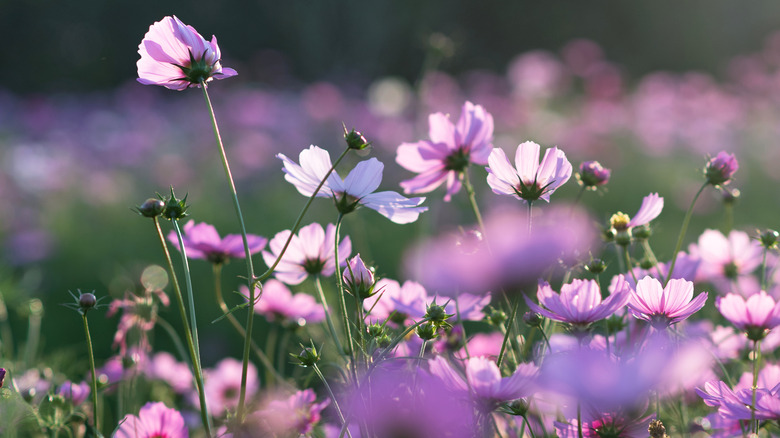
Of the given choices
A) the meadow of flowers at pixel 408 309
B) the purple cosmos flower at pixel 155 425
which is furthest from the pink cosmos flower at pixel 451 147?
the purple cosmos flower at pixel 155 425

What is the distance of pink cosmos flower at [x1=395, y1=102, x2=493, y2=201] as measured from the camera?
29.3 inches

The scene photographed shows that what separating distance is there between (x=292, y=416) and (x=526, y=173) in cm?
31

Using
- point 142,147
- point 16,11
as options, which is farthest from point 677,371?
point 16,11

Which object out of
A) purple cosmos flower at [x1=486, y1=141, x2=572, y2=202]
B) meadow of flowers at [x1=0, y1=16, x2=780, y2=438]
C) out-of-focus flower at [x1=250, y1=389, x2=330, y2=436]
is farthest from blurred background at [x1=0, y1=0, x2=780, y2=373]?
purple cosmos flower at [x1=486, y1=141, x2=572, y2=202]

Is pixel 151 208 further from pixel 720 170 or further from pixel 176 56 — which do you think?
pixel 720 170

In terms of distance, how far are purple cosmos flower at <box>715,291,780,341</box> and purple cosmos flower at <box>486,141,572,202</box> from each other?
7.6 inches

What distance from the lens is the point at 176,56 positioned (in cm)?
63

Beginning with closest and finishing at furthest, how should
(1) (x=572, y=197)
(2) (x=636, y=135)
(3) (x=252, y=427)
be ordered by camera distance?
1. (3) (x=252, y=427)
2. (1) (x=572, y=197)
3. (2) (x=636, y=135)

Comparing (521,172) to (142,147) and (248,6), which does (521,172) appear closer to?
(142,147)

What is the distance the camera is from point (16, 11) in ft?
24.3

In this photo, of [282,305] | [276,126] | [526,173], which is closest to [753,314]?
[526,173]

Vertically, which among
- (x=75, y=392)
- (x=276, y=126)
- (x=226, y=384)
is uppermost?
(x=75, y=392)

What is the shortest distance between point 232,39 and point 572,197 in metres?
5.41

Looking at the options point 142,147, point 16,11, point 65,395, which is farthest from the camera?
point 16,11
